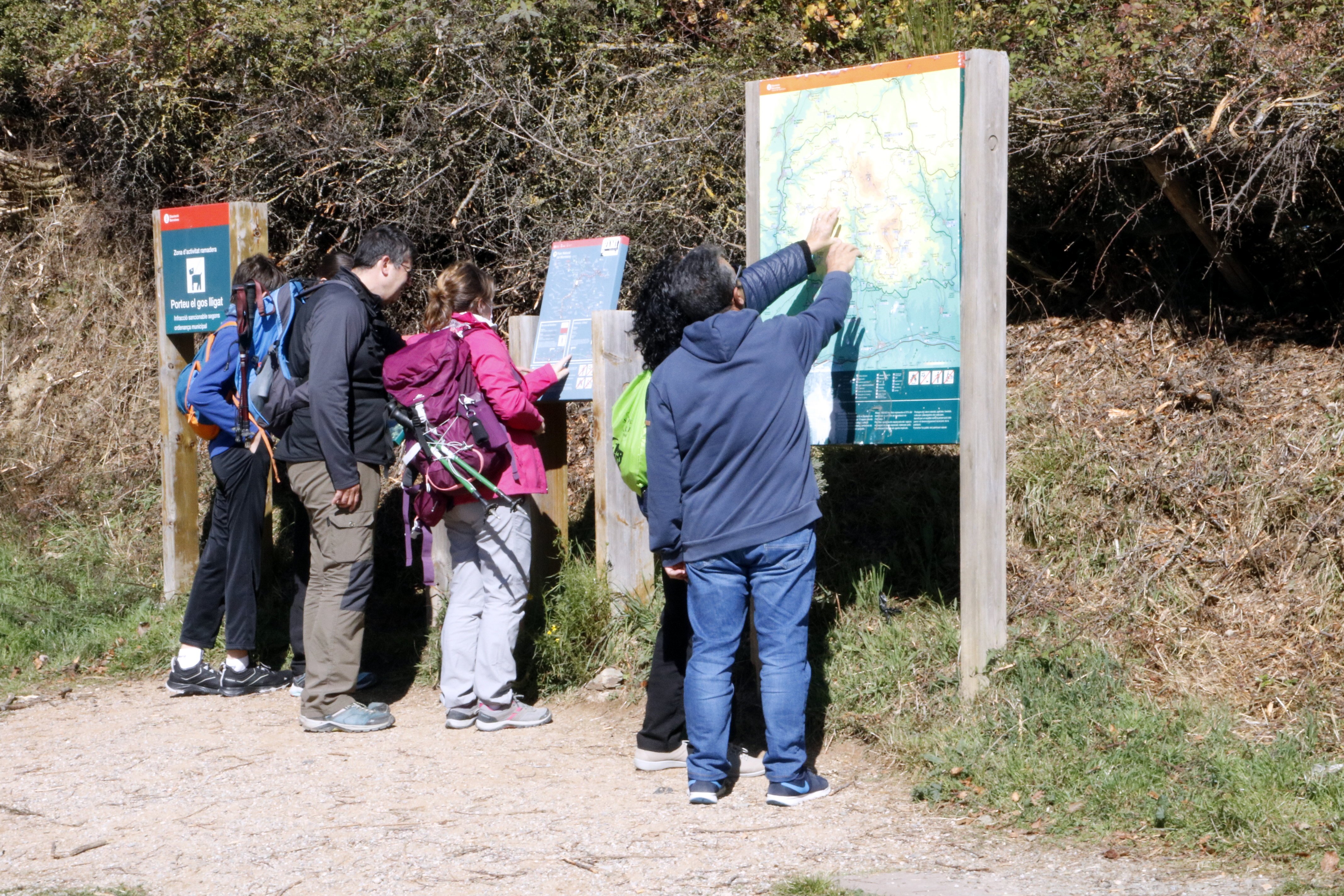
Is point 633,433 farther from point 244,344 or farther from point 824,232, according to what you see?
point 244,344

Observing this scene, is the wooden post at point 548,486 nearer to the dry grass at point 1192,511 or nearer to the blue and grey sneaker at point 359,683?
the blue and grey sneaker at point 359,683

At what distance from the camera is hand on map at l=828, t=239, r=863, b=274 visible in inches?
180

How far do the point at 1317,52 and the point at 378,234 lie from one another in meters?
4.34

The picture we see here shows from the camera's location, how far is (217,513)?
6.19 m

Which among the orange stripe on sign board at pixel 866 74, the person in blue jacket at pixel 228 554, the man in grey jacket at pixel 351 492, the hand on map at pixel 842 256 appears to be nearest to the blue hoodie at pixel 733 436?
the hand on map at pixel 842 256

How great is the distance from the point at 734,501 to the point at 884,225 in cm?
133

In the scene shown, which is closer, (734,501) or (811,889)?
(811,889)

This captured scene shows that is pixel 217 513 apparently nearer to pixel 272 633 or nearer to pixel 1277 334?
pixel 272 633

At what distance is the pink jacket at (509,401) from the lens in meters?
5.18

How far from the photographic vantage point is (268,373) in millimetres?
5750

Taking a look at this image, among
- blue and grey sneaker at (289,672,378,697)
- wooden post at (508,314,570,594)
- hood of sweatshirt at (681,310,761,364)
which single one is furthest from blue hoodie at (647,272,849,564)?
blue and grey sneaker at (289,672,378,697)

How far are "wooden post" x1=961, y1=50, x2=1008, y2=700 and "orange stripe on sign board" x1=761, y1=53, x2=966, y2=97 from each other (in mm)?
119

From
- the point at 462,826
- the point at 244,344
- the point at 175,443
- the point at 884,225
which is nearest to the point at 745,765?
the point at 462,826

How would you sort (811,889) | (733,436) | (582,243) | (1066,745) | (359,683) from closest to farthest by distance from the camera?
(811,889) → (733,436) → (1066,745) → (582,243) → (359,683)
